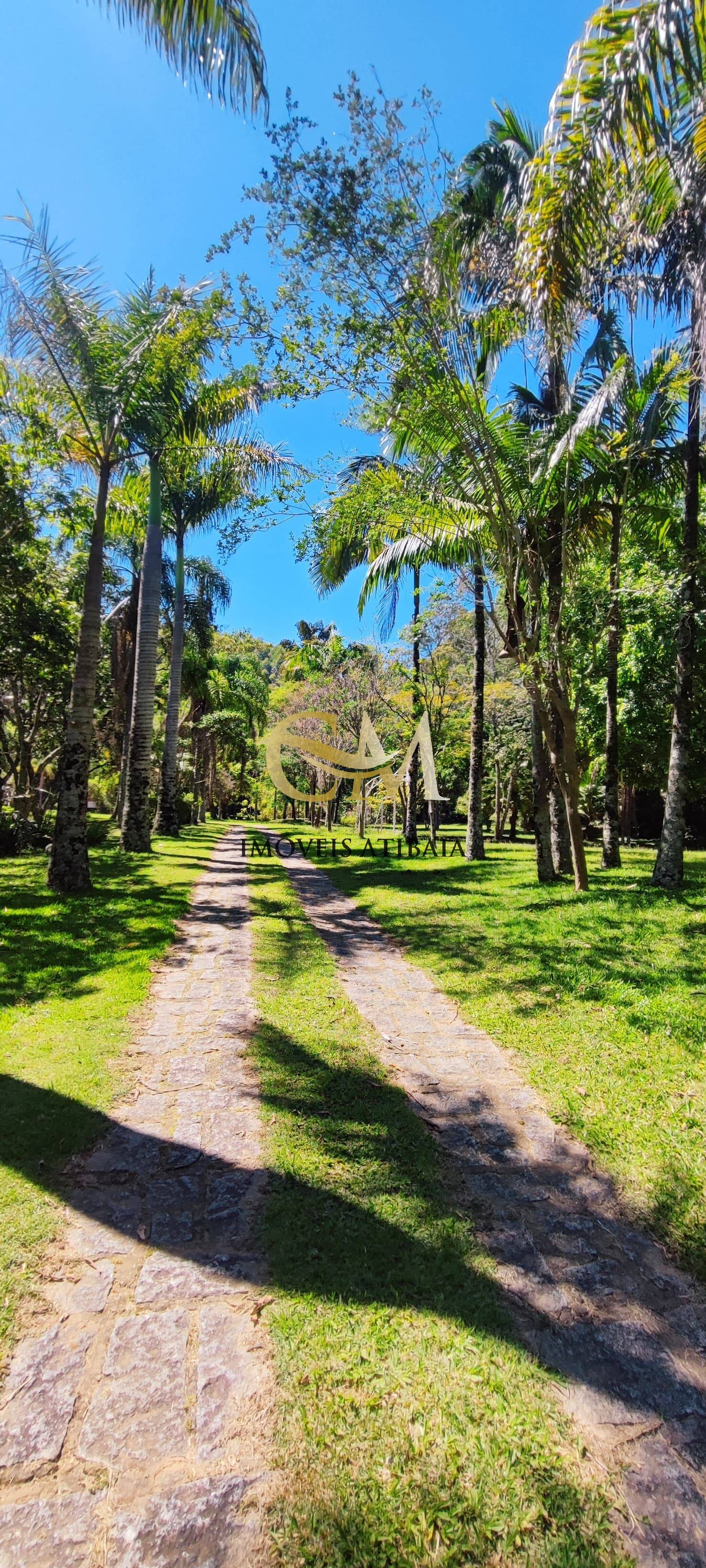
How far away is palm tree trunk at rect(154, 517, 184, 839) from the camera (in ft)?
59.9

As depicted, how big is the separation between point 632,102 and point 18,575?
1198 centimetres

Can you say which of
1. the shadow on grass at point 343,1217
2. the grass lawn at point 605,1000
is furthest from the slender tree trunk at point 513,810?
the shadow on grass at point 343,1217

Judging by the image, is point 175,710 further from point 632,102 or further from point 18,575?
point 632,102

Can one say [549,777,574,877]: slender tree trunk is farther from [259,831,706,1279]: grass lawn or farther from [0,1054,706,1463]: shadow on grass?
[0,1054,706,1463]: shadow on grass

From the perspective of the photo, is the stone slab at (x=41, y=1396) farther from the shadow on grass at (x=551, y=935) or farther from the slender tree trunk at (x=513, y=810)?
the slender tree trunk at (x=513, y=810)

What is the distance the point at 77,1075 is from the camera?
4.04 metres

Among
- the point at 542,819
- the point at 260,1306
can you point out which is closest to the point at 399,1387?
the point at 260,1306

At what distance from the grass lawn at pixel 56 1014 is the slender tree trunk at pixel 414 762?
24.6ft

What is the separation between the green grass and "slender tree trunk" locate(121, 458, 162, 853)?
35.7 ft

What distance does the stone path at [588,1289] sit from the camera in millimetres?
1892

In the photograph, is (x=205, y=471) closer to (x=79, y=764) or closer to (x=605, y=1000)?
(x=79, y=764)

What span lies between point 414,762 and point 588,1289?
14370mm

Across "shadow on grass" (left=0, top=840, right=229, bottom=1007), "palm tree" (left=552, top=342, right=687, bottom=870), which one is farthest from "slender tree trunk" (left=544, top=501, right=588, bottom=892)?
"shadow on grass" (left=0, top=840, right=229, bottom=1007)

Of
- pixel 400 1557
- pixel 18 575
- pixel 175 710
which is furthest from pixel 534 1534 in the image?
pixel 175 710
